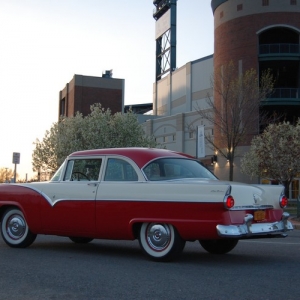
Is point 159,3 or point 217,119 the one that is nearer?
point 217,119

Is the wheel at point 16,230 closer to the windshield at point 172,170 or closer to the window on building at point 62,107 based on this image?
the windshield at point 172,170

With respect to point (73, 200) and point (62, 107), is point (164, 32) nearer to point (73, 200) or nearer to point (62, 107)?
point (62, 107)

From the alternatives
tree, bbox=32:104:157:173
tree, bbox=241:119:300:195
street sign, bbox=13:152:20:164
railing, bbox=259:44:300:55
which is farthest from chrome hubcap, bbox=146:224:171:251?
railing, bbox=259:44:300:55

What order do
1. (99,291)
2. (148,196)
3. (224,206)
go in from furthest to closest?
(148,196)
(224,206)
(99,291)

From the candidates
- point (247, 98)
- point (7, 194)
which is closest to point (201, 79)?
point (247, 98)

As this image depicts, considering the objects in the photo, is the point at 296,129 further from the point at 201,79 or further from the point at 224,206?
the point at 224,206

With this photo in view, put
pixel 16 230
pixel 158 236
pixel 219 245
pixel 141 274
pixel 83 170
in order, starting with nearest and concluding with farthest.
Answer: pixel 141 274
pixel 158 236
pixel 219 245
pixel 83 170
pixel 16 230

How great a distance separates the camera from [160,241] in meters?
7.44

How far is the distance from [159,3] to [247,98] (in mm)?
42429

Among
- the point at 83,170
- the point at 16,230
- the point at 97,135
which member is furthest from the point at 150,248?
the point at 97,135

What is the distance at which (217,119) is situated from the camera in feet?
111

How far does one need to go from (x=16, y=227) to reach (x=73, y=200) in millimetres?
1497

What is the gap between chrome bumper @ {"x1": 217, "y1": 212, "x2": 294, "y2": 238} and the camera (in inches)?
270

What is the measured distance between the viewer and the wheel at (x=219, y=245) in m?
8.39
